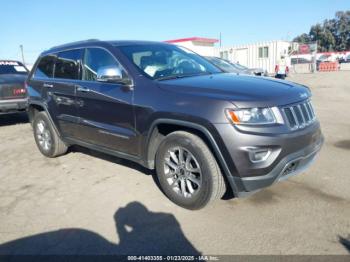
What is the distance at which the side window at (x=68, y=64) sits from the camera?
4.88 m

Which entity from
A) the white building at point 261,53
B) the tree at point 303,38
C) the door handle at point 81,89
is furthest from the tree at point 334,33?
the door handle at point 81,89

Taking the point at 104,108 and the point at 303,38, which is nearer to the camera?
the point at 104,108

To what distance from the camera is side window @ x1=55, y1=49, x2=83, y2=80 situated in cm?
488

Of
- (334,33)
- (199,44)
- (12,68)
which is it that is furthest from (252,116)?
(334,33)

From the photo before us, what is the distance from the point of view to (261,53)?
27250 millimetres

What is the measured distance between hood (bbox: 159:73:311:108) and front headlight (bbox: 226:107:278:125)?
0.05 m

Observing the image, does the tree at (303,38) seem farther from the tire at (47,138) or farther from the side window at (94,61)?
the side window at (94,61)

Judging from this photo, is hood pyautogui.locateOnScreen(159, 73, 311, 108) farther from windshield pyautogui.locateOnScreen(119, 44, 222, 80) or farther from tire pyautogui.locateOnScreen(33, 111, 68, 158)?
tire pyautogui.locateOnScreen(33, 111, 68, 158)

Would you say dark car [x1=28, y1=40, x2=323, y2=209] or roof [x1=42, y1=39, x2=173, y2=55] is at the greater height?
roof [x1=42, y1=39, x2=173, y2=55]

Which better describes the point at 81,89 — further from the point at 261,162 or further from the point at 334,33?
the point at 334,33

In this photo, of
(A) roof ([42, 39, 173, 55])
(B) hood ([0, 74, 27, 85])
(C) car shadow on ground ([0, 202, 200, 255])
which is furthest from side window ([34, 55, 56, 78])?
(B) hood ([0, 74, 27, 85])

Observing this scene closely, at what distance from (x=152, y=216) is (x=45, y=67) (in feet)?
11.4

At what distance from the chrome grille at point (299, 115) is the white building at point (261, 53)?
78.0 feet

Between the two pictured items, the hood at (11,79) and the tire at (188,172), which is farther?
the hood at (11,79)
